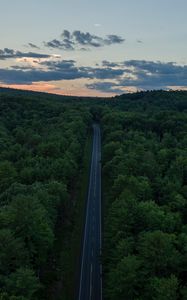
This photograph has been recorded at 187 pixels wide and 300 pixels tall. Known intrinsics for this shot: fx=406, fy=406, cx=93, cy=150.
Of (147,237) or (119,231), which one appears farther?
(119,231)

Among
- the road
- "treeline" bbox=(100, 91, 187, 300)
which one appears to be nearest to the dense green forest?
"treeline" bbox=(100, 91, 187, 300)

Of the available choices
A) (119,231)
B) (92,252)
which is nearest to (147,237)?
(119,231)

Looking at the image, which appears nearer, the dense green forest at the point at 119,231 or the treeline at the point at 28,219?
the treeline at the point at 28,219

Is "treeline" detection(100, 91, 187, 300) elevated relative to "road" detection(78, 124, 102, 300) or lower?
elevated

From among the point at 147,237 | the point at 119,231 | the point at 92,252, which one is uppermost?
the point at 147,237

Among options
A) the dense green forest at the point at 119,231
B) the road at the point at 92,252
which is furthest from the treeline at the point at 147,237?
the road at the point at 92,252

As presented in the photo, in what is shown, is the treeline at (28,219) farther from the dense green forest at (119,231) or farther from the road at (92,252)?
the road at (92,252)

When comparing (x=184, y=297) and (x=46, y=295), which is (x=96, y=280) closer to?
(x=46, y=295)

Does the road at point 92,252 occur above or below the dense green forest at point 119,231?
below

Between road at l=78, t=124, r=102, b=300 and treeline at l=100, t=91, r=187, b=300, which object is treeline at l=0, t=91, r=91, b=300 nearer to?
road at l=78, t=124, r=102, b=300

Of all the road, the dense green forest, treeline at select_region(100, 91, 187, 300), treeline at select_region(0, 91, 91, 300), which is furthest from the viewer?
the road

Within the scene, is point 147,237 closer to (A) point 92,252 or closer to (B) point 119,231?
(B) point 119,231
